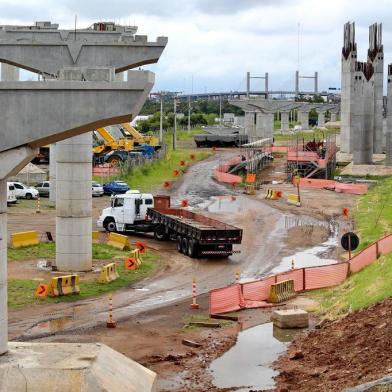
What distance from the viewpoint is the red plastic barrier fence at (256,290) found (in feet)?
99.3

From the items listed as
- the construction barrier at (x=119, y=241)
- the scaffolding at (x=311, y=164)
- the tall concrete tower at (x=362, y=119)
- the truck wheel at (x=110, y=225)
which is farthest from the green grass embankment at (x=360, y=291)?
the scaffolding at (x=311, y=164)

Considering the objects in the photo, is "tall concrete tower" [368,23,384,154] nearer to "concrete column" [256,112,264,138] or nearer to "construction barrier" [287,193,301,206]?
"construction barrier" [287,193,301,206]

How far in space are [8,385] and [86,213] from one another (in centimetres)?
1956

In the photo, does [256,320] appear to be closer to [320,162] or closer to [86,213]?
[86,213]

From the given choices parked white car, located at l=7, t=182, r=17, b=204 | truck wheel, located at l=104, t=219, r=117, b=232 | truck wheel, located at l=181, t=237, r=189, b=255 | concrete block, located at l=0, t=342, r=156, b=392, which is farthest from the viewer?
parked white car, located at l=7, t=182, r=17, b=204

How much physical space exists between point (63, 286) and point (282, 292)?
744cm

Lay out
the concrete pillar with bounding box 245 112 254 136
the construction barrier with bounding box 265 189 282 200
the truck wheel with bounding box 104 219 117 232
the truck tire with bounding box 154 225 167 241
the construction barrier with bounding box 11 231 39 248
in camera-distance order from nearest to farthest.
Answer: the construction barrier with bounding box 11 231 39 248, the truck tire with bounding box 154 225 167 241, the truck wheel with bounding box 104 219 117 232, the construction barrier with bounding box 265 189 282 200, the concrete pillar with bounding box 245 112 254 136

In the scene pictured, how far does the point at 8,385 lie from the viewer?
643 inches

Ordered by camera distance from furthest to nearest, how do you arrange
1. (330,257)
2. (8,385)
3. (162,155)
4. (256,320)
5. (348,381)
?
(162,155) → (330,257) → (256,320) → (348,381) → (8,385)

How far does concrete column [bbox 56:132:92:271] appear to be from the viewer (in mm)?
34781

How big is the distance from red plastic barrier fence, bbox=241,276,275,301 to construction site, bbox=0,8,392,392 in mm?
48

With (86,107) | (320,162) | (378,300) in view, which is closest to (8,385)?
(86,107)

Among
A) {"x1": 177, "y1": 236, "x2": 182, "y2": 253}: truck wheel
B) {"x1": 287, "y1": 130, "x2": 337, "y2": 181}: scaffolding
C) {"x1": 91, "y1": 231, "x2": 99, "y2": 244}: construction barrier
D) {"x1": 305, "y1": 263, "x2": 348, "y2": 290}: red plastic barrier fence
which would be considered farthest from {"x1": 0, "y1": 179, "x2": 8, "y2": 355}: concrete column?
{"x1": 287, "y1": 130, "x2": 337, "y2": 181}: scaffolding

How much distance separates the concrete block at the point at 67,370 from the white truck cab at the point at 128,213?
2889 centimetres
